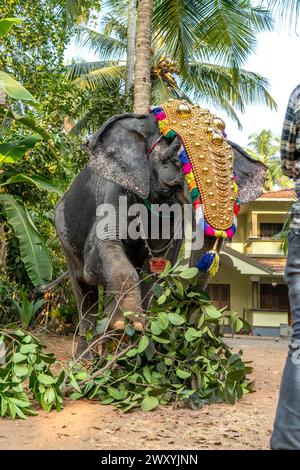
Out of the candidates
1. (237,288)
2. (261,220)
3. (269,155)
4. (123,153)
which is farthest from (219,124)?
(269,155)

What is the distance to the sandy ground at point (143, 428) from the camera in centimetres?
279

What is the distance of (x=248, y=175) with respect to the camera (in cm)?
507

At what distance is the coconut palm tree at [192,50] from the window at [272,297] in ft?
21.1

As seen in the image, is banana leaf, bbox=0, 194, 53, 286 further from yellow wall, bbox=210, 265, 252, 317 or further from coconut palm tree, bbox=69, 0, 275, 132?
yellow wall, bbox=210, 265, 252, 317

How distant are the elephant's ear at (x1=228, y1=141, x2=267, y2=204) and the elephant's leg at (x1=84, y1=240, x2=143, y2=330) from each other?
3.74 ft

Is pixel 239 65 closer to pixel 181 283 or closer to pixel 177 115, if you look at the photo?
pixel 177 115

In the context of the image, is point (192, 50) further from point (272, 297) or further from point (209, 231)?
point (272, 297)

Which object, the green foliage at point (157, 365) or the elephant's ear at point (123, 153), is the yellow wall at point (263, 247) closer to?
the elephant's ear at point (123, 153)

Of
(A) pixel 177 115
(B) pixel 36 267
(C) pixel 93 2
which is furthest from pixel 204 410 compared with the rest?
(C) pixel 93 2

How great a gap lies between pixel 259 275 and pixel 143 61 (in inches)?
531

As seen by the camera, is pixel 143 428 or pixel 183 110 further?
pixel 183 110

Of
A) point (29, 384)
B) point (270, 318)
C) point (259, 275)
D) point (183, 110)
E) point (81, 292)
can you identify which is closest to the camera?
point (29, 384)

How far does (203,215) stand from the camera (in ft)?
12.7

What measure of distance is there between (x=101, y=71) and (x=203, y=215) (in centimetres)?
1630
